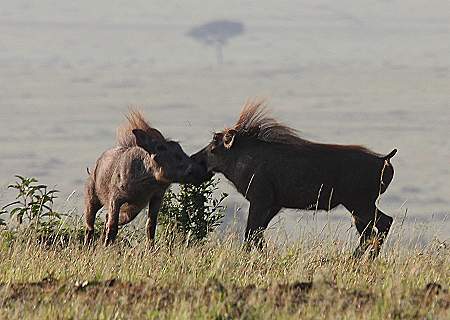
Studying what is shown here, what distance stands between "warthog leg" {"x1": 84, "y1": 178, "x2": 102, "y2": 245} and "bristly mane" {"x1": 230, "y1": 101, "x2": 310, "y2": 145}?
1.49 meters

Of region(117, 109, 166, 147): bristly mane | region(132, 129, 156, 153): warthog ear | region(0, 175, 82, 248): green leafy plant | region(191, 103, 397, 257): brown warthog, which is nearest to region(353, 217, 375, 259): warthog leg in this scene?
region(191, 103, 397, 257): brown warthog

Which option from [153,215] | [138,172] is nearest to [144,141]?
[138,172]

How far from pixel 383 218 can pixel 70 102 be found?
14279cm

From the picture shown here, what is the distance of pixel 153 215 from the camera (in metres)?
13.5

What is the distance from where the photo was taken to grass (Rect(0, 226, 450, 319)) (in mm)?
8602

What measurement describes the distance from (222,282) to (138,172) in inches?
154

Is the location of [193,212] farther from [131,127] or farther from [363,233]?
[363,233]

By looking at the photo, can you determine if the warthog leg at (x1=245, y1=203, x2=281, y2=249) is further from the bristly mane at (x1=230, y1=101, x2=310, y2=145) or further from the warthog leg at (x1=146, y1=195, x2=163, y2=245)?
the warthog leg at (x1=146, y1=195, x2=163, y2=245)

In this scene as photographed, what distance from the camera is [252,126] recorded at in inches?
542

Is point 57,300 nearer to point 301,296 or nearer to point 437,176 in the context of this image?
point 301,296

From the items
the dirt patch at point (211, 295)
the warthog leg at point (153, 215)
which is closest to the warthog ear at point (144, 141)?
the warthog leg at point (153, 215)

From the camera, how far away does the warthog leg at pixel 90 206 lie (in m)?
14.2

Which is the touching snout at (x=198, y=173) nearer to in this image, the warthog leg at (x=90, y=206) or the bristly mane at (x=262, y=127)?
the bristly mane at (x=262, y=127)

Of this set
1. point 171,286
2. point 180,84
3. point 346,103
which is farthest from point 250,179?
point 180,84
